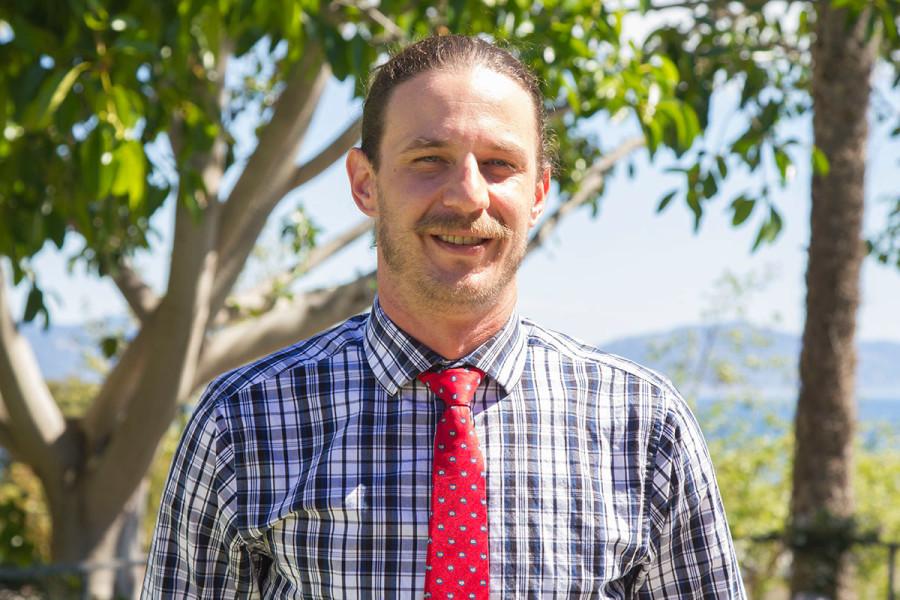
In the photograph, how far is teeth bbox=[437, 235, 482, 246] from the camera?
149 centimetres

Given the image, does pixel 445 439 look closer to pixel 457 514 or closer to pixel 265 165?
pixel 457 514

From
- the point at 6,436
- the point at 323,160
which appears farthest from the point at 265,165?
the point at 6,436

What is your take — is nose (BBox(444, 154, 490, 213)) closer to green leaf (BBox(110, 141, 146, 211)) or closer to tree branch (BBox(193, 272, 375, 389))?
green leaf (BBox(110, 141, 146, 211))

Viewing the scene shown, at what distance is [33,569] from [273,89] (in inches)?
129

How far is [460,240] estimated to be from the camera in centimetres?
149

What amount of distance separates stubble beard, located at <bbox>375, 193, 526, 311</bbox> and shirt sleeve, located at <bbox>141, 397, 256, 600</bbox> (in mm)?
318

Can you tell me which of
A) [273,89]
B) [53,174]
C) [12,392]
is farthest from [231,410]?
[273,89]

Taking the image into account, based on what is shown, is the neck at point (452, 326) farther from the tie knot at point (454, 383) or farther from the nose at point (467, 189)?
the nose at point (467, 189)

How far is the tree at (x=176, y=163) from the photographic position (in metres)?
3.23

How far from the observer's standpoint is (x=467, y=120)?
58.9 inches

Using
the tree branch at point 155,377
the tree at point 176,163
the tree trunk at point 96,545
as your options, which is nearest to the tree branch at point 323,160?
the tree at point 176,163

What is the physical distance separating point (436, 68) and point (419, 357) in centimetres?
39

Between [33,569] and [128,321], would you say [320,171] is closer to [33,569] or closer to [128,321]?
[33,569]

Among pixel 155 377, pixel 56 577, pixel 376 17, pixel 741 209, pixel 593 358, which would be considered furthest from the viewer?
pixel 56 577
